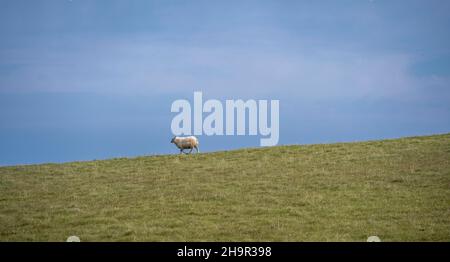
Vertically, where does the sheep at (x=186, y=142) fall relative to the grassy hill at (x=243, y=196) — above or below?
above

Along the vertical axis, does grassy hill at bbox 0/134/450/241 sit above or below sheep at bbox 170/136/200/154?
below

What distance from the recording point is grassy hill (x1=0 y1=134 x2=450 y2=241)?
739 inches

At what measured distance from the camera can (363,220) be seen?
19.6 meters

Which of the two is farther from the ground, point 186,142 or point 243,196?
point 186,142

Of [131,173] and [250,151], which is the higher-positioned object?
[250,151]

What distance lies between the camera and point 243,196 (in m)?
23.7

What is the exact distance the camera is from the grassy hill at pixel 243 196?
1877 centimetres

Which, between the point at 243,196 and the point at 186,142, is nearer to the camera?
the point at 243,196

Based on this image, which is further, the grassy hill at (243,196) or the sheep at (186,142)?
the sheep at (186,142)

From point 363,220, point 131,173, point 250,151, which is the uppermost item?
point 250,151
